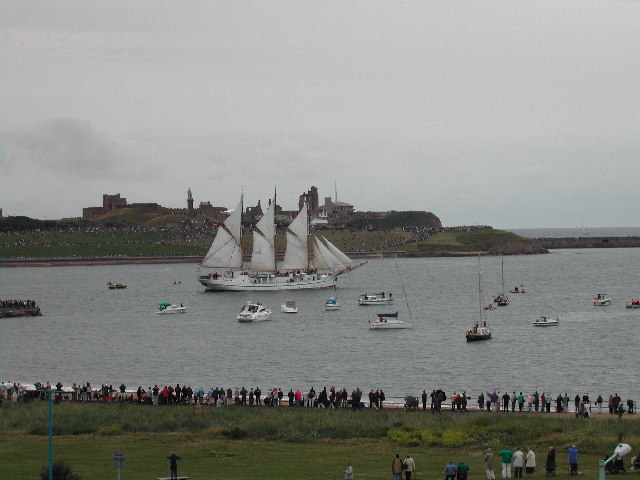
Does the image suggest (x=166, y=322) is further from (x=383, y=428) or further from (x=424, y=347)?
(x=383, y=428)

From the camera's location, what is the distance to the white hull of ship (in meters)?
144

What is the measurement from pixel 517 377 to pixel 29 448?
3277 cm

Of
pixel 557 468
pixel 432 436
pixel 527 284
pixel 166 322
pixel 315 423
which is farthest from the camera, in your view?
pixel 527 284

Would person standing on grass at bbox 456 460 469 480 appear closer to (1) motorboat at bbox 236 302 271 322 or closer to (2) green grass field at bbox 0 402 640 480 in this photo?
(2) green grass field at bbox 0 402 640 480

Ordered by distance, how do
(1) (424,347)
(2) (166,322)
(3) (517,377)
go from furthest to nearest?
(2) (166,322) < (1) (424,347) < (3) (517,377)

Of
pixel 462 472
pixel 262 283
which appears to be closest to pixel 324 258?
pixel 262 283

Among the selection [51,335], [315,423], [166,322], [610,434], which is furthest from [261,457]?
[166,322]

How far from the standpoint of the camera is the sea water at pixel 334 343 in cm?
5769

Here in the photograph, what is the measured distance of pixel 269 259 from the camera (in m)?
141

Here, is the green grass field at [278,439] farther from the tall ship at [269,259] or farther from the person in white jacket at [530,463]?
the tall ship at [269,259]

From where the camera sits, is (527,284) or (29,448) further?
(527,284)

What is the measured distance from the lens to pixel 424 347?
73.0 m

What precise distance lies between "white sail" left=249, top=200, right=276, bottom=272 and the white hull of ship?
342 centimetres

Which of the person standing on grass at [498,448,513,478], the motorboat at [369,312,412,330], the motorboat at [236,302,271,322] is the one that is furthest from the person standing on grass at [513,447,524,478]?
the motorboat at [236,302,271,322]
